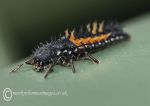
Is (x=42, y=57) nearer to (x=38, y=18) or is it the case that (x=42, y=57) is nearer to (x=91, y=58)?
(x=91, y=58)

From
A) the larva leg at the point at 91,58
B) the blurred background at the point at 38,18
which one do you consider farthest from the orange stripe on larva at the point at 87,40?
the blurred background at the point at 38,18

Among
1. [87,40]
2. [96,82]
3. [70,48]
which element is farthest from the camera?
[87,40]

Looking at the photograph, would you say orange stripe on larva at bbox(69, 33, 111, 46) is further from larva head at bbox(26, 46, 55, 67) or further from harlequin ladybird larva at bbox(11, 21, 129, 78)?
larva head at bbox(26, 46, 55, 67)

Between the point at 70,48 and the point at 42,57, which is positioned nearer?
the point at 42,57

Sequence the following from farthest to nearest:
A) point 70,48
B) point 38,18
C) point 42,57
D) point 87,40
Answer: point 38,18, point 87,40, point 70,48, point 42,57

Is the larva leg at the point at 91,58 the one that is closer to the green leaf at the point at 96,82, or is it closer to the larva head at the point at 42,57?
the green leaf at the point at 96,82

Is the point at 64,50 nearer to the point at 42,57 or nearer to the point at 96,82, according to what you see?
the point at 42,57

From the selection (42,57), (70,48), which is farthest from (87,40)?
(42,57)
